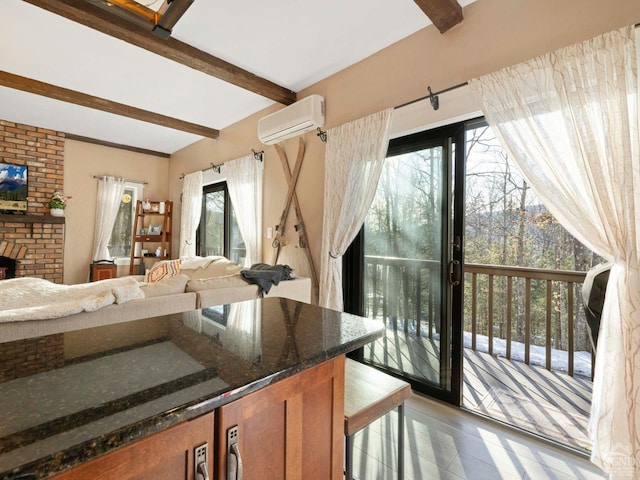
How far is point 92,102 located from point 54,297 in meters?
2.68

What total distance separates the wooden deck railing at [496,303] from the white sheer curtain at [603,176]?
97 centimetres

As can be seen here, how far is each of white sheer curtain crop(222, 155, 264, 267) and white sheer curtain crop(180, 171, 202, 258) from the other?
1.09 m

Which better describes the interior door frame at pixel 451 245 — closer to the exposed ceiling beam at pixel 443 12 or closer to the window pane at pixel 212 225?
the exposed ceiling beam at pixel 443 12

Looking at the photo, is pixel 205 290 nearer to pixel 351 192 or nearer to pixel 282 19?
pixel 351 192

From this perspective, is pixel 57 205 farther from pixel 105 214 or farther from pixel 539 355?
pixel 539 355

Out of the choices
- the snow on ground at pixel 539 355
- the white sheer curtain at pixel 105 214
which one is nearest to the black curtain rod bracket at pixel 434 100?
the snow on ground at pixel 539 355

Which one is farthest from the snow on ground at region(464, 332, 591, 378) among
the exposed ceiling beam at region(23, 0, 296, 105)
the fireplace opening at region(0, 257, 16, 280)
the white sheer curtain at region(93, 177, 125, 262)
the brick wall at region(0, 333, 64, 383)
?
the fireplace opening at region(0, 257, 16, 280)

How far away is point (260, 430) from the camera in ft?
2.27

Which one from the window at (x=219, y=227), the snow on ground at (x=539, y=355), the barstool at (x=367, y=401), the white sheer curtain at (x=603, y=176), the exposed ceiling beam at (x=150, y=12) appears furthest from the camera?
the window at (x=219, y=227)

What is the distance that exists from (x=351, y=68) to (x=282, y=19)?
81 cm

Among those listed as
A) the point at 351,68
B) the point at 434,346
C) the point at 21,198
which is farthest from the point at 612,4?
the point at 21,198

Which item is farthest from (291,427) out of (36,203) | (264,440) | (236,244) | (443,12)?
(36,203)

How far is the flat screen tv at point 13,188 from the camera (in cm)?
424

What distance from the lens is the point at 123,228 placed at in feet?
18.1
